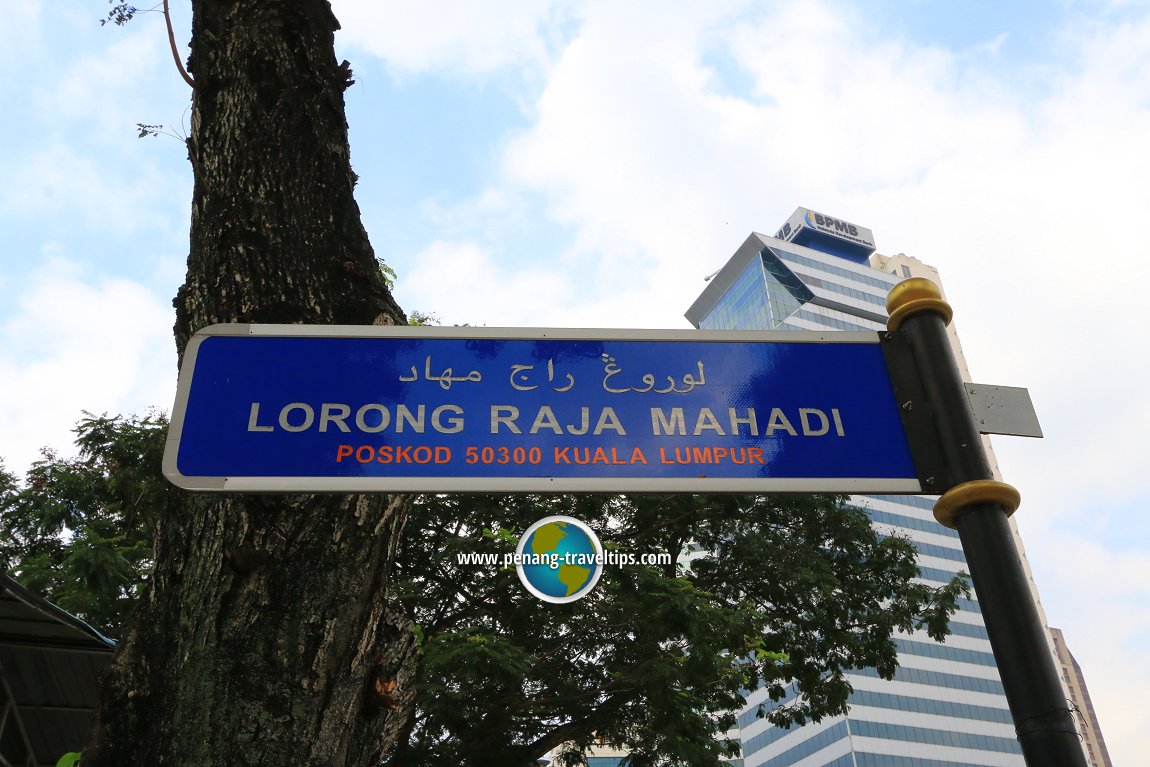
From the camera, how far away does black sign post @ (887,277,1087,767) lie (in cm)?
120

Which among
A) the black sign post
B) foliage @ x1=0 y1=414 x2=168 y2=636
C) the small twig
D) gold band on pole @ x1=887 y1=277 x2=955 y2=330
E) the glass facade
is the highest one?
the glass facade

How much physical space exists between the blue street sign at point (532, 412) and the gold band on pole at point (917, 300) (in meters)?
0.09

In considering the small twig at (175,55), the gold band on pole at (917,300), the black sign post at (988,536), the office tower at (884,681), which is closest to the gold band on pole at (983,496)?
the black sign post at (988,536)

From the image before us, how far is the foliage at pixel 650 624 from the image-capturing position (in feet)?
22.9

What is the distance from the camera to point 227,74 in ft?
8.02

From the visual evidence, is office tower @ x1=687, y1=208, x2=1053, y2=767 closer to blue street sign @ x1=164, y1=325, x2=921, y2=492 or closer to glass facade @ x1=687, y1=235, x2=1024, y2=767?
glass facade @ x1=687, y1=235, x2=1024, y2=767

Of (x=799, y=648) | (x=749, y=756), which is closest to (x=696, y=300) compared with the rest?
(x=749, y=756)

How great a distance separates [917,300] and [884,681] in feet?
194

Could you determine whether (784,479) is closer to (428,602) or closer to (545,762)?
(428,602)

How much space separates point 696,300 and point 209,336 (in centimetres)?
9200

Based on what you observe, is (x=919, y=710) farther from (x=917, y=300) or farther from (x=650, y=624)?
(x=917, y=300)

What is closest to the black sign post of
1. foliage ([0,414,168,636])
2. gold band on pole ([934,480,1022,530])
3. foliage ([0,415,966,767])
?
gold band on pole ([934,480,1022,530])

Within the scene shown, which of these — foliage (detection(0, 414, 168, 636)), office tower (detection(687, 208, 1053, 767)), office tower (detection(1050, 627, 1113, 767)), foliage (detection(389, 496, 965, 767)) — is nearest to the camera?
foliage (detection(389, 496, 965, 767))

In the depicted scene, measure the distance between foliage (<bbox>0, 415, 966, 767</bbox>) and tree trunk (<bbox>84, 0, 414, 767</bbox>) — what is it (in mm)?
4691
